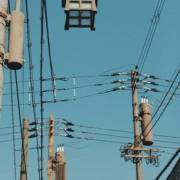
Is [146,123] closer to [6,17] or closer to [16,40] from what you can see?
Result: [6,17]

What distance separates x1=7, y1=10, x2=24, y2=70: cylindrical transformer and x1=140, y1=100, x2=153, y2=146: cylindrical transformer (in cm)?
1672

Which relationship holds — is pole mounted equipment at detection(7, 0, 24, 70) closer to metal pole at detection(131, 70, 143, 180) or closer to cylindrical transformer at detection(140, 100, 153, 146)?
cylindrical transformer at detection(140, 100, 153, 146)

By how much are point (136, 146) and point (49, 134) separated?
6.34 meters

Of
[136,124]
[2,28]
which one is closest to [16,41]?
[2,28]

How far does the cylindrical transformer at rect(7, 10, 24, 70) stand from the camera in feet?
27.6

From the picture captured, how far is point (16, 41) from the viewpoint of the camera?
28.0 feet

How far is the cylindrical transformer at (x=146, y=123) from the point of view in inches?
981

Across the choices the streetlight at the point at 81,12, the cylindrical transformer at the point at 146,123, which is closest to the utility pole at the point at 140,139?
the cylindrical transformer at the point at 146,123

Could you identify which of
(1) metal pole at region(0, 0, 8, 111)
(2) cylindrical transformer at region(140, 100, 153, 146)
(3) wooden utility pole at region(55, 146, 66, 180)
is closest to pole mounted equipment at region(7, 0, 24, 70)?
(1) metal pole at region(0, 0, 8, 111)

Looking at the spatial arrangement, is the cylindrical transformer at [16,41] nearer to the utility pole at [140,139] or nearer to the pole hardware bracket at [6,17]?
the pole hardware bracket at [6,17]

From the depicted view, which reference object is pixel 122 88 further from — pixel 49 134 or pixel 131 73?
pixel 49 134

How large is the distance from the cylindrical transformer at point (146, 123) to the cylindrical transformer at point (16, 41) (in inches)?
658

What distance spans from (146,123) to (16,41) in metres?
17.4

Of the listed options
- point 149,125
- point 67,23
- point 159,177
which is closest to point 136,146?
point 149,125
